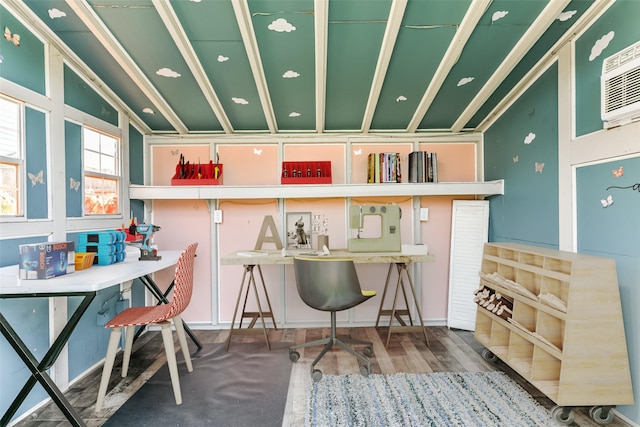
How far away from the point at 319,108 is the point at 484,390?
109 inches

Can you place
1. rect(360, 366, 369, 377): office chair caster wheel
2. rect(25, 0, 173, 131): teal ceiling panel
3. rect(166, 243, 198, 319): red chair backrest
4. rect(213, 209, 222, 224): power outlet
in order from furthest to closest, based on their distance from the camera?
rect(213, 209, 222, 224): power outlet, rect(360, 366, 369, 377): office chair caster wheel, rect(166, 243, 198, 319): red chair backrest, rect(25, 0, 173, 131): teal ceiling panel

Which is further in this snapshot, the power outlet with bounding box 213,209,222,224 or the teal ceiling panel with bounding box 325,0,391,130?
the power outlet with bounding box 213,209,222,224

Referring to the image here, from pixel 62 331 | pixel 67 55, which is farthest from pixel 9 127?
pixel 62 331

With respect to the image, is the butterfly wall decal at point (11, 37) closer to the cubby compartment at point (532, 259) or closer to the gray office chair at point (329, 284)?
the gray office chair at point (329, 284)

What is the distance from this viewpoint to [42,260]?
1.83 meters

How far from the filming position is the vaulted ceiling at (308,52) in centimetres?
205

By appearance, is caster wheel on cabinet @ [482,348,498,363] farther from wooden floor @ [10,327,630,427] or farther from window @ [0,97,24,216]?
window @ [0,97,24,216]

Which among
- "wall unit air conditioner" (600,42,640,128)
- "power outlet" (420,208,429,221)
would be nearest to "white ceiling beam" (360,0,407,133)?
"power outlet" (420,208,429,221)

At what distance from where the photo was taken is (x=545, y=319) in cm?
217

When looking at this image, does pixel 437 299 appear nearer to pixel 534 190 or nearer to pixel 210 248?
pixel 534 190

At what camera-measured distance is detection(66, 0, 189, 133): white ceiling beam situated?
200cm

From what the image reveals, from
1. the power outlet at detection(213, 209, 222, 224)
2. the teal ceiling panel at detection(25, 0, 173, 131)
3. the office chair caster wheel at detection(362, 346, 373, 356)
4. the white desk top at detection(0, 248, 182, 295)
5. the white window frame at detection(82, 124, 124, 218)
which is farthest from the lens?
the power outlet at detection(213, 209, 222, 224)

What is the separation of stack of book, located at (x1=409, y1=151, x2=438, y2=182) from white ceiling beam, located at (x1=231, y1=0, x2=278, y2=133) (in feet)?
5.27

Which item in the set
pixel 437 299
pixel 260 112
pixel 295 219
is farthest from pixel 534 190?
pixel 260 112
